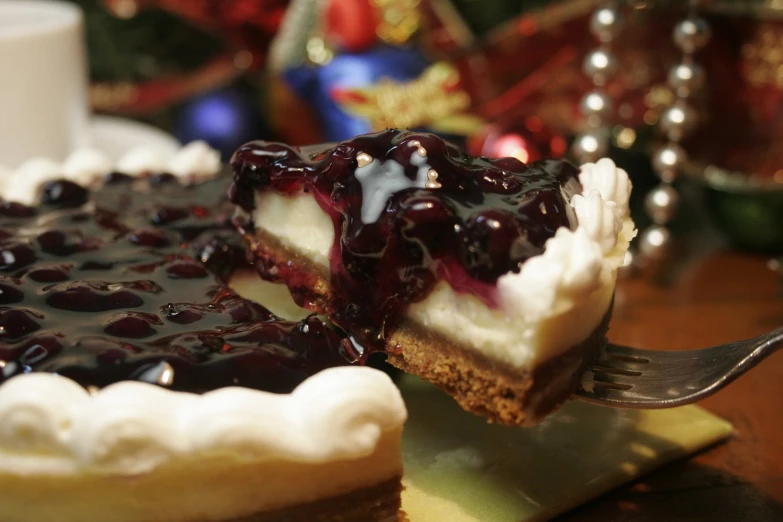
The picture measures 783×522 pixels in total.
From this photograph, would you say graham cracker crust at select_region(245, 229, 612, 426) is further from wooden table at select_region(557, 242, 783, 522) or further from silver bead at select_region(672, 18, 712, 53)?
silver bead at select_region(672, 18, 712, 53)

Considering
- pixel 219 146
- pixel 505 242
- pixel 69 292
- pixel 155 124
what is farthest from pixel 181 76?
pixel 505 242

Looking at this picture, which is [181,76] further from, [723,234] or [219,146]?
[723,234]

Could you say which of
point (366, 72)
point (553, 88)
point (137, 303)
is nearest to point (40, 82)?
point (366, 72)

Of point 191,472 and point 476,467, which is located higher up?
point 191,472

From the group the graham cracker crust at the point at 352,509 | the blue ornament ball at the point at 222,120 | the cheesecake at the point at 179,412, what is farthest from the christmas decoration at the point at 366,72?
the graham cracker crust at the point at 352,509

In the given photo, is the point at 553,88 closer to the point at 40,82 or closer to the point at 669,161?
the point at 669,161

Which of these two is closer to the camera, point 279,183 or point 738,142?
point 279,183

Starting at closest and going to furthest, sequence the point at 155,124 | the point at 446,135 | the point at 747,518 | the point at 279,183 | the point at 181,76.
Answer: the point at 747,518 < the point at 279,183 < the point at 446,135 < the point at 155,124 < the point at 181,76
